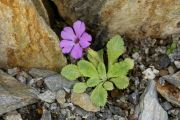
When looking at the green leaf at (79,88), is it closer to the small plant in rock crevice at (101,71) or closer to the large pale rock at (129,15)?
the small plant in rock crevice at (101,71)

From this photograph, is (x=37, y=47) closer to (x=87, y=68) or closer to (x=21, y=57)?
(x=21, y=57)

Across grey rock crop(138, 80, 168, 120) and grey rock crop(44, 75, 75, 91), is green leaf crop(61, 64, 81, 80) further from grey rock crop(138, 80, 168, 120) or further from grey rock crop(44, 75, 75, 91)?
grey rock crop(138, 80, 168, 120)

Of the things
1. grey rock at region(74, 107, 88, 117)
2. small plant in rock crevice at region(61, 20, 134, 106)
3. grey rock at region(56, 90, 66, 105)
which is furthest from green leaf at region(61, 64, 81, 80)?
grey rock at region(74, 107, 88, 117)

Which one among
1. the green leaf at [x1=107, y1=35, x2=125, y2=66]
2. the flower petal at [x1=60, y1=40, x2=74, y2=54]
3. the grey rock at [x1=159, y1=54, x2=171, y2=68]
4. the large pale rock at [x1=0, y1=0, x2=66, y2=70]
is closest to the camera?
the large pale rock at [x1=0, y1=0, x2=66, y2=70]

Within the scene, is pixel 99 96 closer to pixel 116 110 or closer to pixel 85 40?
pixel 116 110

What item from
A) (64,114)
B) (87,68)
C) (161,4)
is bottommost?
(64,114)

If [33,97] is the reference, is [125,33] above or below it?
above

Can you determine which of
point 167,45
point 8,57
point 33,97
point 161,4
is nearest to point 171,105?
point 167,45

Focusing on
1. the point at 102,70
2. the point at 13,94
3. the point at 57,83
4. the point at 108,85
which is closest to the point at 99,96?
the point at 108,85
